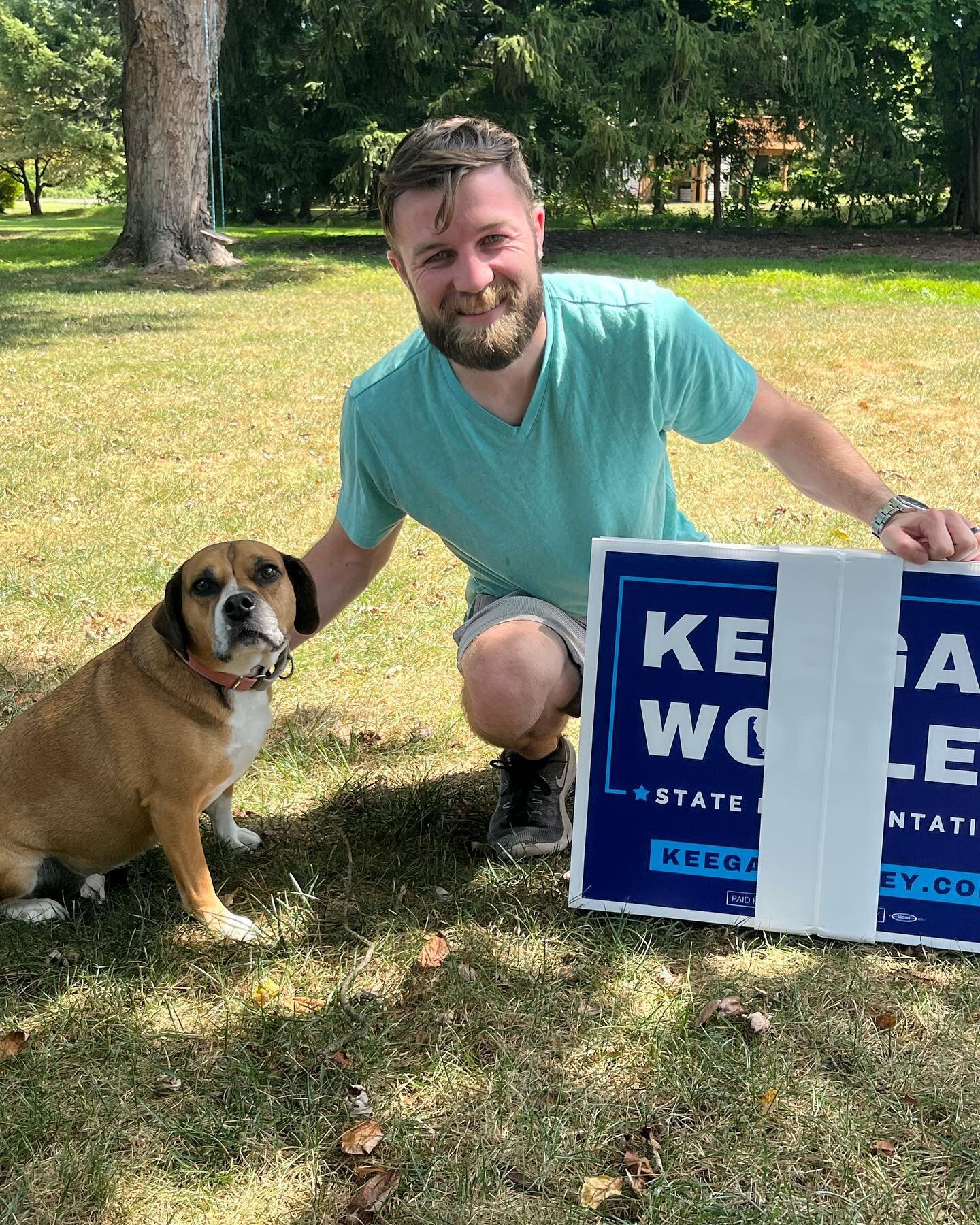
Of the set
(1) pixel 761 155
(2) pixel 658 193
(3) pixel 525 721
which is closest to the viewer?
(3) pixel 525 721

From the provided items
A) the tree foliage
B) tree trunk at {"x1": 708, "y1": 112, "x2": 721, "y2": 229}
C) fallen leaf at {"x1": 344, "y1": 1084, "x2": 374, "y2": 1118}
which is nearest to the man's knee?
fallen leaf at {"x1": 344, "y1": 1084, "x2": 374, "y2": 1118}

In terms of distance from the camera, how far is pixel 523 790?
3369 millimetres

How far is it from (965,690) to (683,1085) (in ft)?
3.73

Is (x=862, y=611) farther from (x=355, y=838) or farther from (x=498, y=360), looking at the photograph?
(x=355, y=838)

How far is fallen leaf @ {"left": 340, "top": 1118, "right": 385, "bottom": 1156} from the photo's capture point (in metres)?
2.29

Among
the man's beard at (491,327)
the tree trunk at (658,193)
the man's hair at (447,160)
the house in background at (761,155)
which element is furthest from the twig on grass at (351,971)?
the tree trunk at (658,193)

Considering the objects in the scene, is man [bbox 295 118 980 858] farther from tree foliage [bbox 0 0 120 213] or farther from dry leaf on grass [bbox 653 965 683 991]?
tree foliage [bbox 0 0 120 213]

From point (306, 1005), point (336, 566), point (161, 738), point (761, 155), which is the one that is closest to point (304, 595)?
point (336, 566)

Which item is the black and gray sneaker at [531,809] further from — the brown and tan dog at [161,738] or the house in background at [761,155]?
the house in background at [761,155]

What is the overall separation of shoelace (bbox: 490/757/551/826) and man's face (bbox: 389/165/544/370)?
1.20 m

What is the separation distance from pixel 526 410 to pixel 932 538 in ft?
3.52

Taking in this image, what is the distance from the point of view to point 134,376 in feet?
33.2

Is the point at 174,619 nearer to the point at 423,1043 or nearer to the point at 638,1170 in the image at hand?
the point at 423,1043

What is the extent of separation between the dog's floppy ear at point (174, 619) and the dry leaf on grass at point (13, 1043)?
96cm
